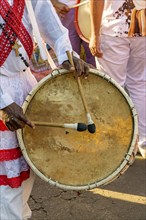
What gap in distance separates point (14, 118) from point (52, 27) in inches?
21.5

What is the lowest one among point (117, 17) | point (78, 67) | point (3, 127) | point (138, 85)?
point (138, 85)

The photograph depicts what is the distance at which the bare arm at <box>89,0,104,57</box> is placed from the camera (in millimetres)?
3680

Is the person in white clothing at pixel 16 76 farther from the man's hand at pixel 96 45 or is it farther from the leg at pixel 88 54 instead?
the leg at pixel 88 54

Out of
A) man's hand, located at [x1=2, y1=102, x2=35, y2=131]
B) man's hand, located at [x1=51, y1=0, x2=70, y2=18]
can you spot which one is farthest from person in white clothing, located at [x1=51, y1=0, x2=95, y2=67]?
man's hand, located at [x1=2, y1=102, x2=35, y2=131]

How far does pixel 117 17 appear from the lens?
3.76 m

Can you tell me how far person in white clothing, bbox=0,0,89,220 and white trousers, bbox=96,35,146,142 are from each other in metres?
1.30

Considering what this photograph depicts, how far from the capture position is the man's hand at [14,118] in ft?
7.52

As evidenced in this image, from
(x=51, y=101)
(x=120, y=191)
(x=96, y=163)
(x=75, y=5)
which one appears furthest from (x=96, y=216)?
(x=75, y=5)

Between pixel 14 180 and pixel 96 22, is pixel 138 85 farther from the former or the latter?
pixel 14 180

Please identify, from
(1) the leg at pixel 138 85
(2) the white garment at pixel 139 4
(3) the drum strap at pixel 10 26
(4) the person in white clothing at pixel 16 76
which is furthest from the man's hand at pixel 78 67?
(1) the leg at pixel 138 85

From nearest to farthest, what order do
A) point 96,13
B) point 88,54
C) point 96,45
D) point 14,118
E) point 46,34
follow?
point 14,118 → point 46,34 → point 96,13 → point 96,45 → point 88,54

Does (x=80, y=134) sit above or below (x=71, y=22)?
above

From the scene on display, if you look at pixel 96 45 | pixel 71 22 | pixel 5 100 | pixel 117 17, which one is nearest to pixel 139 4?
pixel 117 17

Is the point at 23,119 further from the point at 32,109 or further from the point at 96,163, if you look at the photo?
the point at 96,163
